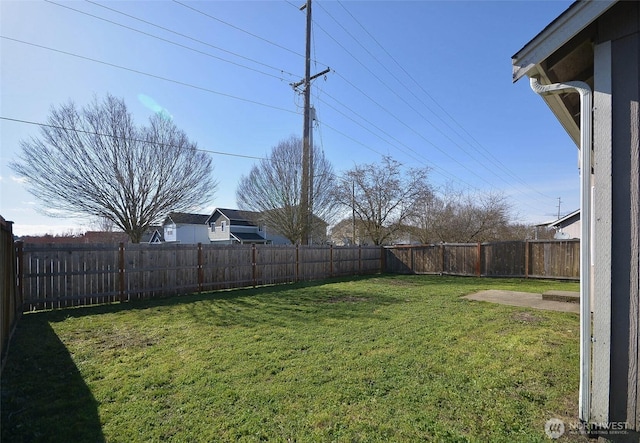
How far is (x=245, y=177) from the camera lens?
20.4 metres

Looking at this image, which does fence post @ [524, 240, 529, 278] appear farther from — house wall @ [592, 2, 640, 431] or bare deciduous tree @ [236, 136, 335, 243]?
house wall @ [592, 2, 640, 431]

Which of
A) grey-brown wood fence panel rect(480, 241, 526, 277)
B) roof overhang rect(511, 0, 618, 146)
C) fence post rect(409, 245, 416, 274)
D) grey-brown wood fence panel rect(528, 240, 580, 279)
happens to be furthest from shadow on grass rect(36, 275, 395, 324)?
grey-brown wood fence panel rect(528, 240, 580, 279)

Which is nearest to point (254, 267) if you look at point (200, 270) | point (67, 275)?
point (200, 270)

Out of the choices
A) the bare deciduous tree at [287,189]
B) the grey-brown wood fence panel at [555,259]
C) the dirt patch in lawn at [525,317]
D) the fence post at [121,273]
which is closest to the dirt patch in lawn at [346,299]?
the dirt patch in lawn at [525,317]

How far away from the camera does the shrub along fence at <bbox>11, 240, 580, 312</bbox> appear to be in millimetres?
6843

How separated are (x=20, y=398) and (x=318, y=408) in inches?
104

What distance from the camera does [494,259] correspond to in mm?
13281

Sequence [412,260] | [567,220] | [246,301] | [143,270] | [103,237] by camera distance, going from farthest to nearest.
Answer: [103,237] → [567,220] → [412,260] → [143,270] → [246,301]

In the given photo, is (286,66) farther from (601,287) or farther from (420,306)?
(601,287)

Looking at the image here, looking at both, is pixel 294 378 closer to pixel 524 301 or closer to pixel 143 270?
→ pixel 524 301

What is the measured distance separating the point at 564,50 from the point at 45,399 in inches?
206

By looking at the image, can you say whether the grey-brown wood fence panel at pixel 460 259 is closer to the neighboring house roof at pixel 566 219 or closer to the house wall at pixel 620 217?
the neighboring house roof at pixel 566 219

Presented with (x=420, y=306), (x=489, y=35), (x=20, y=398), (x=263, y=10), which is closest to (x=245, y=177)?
(x=263, y=10)

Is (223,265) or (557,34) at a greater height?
(557,34)
